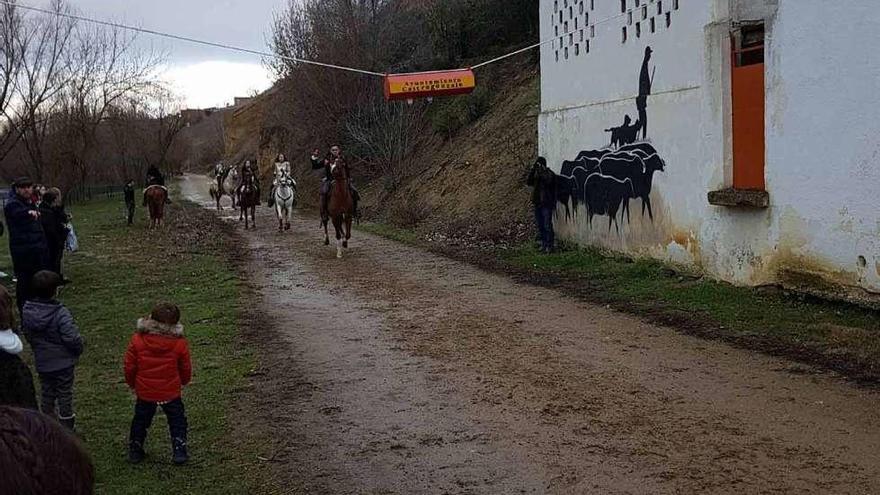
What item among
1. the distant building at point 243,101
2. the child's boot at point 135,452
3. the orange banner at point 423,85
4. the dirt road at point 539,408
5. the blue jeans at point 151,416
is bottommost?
the dirt road at point 539,408

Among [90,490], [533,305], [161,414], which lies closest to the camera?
[90,490]

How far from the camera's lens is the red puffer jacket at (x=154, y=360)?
6.36 meters

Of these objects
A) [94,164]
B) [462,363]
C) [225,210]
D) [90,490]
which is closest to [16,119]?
[225,210]

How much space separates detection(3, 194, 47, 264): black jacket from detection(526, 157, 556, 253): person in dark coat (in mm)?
9613

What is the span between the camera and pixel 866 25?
9.76 meters

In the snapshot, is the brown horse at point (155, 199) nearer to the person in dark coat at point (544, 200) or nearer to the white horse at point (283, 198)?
the white horse at point (283, 198)

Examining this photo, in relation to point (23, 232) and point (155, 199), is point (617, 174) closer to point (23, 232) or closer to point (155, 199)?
point (23, 232)

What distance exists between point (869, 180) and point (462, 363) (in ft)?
16.3

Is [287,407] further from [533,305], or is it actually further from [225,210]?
[225,210]

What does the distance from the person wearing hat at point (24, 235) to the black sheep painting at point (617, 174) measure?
9.26 meters

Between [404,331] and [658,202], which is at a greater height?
[658,202]

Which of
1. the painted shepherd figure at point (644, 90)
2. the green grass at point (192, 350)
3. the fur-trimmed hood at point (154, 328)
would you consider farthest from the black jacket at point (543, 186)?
the fur-trimmed hood at point (154, 328)

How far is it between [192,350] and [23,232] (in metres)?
3.08

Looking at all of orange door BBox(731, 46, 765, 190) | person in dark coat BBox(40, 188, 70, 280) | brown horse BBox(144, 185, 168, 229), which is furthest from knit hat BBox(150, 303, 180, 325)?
brown horse BBox(144, 185, 168, 229)
